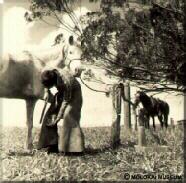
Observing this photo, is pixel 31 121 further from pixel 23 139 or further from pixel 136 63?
pixel 136 63

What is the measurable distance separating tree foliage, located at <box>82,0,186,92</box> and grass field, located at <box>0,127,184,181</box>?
54cm

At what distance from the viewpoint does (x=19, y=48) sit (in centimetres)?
471

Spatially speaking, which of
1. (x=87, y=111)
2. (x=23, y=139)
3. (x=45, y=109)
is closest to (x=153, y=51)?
(x=87, y=111)

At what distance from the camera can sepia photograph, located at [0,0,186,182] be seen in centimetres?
454

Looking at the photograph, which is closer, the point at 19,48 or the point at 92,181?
the point at 92,181

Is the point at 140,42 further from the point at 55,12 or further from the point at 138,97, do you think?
the point at 55,12

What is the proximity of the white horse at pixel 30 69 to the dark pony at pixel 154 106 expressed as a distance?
678 millimetres

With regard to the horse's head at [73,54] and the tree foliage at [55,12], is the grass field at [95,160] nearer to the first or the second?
the horse's head at [73,54]

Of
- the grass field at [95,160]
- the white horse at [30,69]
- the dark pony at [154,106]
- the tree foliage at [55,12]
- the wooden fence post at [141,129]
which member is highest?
the tree foliage at [55,12]

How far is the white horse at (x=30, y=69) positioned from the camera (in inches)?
184

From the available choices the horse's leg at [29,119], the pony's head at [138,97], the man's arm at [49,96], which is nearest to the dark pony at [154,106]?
the pony's head at [138,97]

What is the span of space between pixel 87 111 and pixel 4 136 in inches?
32.0

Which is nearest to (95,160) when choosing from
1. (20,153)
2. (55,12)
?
(20,153)

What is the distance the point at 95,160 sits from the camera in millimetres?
4551
